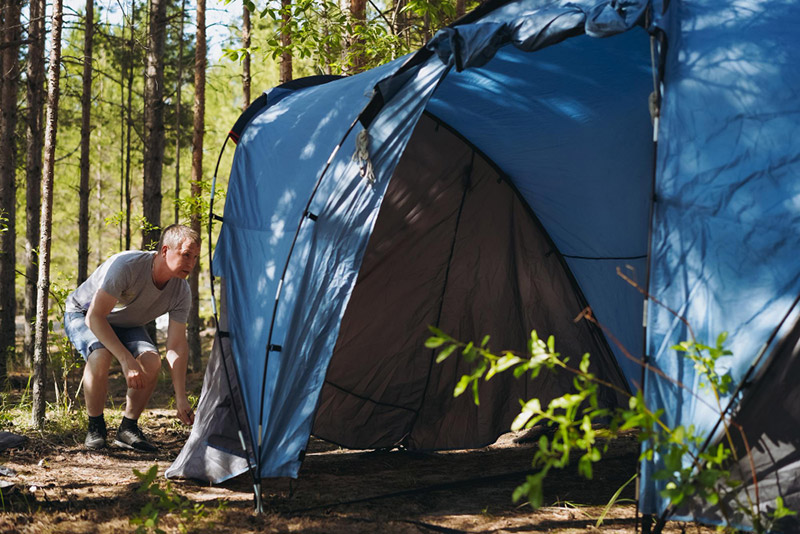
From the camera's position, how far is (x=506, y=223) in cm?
491

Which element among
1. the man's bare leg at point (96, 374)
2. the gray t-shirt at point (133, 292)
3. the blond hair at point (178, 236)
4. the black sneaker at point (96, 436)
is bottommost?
the black sneaker at point (96, 436)

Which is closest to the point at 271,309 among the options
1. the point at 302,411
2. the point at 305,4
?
the point at 302,411

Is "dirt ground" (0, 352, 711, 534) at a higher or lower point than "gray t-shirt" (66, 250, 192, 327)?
lower

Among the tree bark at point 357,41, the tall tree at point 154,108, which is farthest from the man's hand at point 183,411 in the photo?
the tree bark at point 357,41

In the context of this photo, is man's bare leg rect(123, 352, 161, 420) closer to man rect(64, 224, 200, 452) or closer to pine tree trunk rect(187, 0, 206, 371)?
man rect(64, 224, 200, 452)

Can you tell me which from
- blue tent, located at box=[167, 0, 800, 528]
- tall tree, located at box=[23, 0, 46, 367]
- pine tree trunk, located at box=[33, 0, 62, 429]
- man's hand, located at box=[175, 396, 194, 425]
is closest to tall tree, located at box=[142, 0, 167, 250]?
tall tree, located at box=[23, 0, 46, 367]

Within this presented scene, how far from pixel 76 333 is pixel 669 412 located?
3222mm

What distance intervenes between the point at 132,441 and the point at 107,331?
76 cm

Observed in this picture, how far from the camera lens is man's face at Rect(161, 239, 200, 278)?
398cm

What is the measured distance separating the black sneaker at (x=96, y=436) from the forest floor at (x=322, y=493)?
5 cm

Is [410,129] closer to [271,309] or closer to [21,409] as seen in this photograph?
[271,309]

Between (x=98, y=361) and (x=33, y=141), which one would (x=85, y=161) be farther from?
(x=98, y=361)

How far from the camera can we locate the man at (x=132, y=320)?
13.3ft

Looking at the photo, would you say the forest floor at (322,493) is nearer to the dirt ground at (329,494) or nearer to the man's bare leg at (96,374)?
the dirt ground at (329,494)
